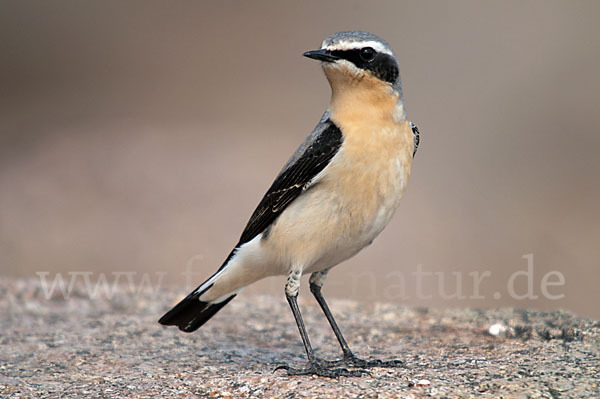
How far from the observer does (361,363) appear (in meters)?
5.32

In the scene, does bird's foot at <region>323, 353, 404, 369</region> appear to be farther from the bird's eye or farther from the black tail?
the bird's eye

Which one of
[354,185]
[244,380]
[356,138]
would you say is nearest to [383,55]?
[356,138]

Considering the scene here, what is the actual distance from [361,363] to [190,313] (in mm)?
1431

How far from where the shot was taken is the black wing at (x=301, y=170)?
16.6 feet

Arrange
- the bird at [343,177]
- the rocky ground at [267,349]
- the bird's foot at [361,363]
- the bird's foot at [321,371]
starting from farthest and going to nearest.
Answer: the bird's foot at [361,363], the bird at [343,177], the bird's foot at [321,371], the rocky ground at [267,349]

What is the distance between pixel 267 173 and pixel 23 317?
676 cm

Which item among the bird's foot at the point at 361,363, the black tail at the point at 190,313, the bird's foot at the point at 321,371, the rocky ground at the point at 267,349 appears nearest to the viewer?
the rocky ground at the point at 267,349

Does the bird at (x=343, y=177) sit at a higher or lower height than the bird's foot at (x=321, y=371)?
higher

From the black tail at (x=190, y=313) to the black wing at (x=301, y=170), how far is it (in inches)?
32.2

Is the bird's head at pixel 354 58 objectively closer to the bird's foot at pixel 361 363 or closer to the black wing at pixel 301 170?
the black wing at pixel 301 170

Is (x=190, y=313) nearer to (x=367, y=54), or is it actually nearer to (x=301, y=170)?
(x=301, y=170)

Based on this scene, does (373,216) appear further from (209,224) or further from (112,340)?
(209,224)

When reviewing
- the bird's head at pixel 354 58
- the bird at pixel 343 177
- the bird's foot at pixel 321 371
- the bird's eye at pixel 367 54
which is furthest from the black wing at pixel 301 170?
the bird's foot at pixel 321 371

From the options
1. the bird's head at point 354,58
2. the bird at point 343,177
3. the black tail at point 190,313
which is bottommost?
the black tail at point 190,313
